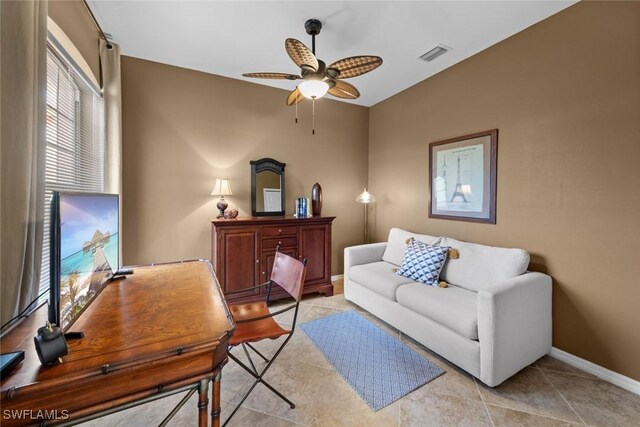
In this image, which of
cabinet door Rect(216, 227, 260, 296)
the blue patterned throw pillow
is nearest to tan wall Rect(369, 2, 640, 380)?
the blue patterned throw pillow

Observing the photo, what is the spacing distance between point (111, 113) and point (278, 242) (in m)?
2.16

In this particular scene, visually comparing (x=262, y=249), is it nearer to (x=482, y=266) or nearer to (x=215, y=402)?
(x=215, y=402)

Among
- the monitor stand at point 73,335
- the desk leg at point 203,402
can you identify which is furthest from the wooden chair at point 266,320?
the monitor stand at point 73,335

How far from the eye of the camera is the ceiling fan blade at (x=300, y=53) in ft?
6.16

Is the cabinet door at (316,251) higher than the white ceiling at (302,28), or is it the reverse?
the white ceiling at (302,28)

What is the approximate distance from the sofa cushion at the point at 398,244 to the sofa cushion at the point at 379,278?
9 centimetres

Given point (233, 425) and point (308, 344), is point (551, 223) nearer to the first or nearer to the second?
point (308, 344)

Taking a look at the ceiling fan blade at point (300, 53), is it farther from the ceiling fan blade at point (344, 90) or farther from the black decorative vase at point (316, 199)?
the black decorative vase at point (316, 199)

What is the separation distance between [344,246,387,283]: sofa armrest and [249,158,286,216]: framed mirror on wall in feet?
3.73

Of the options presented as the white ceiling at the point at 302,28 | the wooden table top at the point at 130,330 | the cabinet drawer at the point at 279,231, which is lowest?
the wooden table top at the point at 130,330

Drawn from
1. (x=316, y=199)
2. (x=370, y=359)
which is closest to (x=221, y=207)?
(x=316, y=199)

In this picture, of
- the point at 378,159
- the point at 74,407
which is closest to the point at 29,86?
the point at 74,407

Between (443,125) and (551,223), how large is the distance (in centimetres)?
159

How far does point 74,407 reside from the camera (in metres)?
0.81
